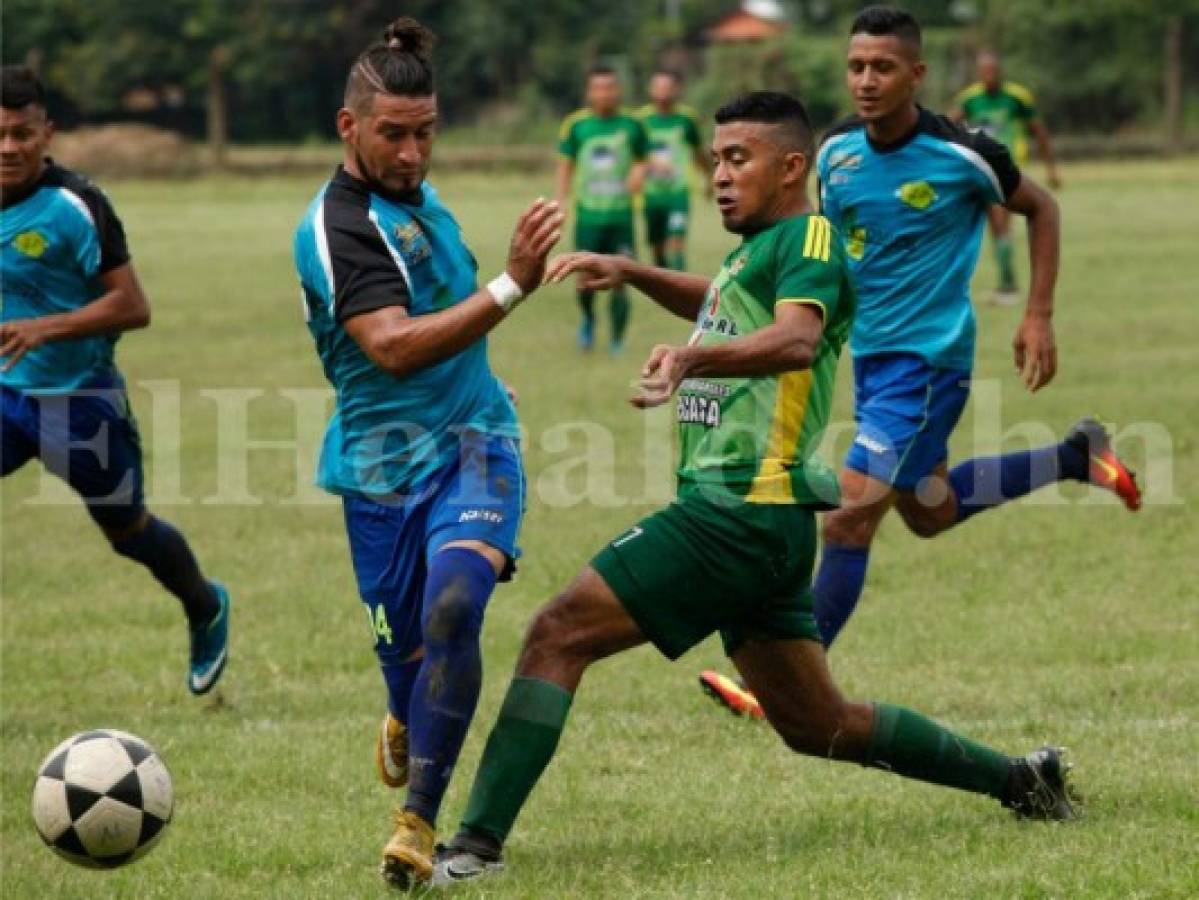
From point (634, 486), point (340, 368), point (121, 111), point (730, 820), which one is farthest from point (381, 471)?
point (121, 111)

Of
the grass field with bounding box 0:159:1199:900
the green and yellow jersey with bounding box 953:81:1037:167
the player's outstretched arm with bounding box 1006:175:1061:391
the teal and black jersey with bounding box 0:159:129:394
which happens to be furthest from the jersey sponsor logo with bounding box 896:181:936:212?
the green and yellow jersey with bounding box 953:81:1037:167

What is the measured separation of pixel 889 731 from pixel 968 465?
3021 mm

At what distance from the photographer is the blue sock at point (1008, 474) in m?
8.80

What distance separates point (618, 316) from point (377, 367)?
42.3ft

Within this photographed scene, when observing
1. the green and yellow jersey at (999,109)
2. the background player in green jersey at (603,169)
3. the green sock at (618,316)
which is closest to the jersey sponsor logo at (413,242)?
the green sock at (618,316)

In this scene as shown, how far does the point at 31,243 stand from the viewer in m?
8.21

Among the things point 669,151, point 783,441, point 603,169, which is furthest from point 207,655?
point 669,151

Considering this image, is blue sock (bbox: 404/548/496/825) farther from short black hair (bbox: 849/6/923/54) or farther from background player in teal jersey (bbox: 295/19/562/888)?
short black hair (bbox: 849/6/923/54)

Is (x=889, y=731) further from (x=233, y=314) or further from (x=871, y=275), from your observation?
(x=233, y=314)

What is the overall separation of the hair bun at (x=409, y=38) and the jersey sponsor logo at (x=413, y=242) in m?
0.50

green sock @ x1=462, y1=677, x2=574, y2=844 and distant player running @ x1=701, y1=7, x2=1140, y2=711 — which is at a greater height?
distant player running @ x1=701, y1=7, x2=1140, y2=711

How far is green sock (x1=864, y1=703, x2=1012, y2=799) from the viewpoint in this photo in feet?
19.8

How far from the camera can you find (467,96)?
73.5 m

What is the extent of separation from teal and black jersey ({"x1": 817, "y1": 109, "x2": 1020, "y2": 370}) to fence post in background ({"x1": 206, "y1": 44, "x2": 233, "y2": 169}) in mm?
49197
